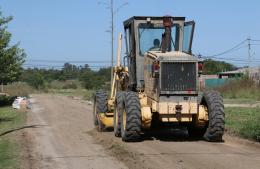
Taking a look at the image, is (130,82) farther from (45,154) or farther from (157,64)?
(45,154)

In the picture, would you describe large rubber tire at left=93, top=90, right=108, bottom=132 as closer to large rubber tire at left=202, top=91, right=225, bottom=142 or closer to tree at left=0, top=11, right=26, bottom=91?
large rubber tire at left=202, top=91, right=225, bottom=142

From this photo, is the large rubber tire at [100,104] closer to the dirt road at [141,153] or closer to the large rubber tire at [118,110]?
the dirt road at [141,153]

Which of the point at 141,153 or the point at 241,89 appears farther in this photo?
the point at 241,89

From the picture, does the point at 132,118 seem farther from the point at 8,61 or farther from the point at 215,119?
the point at 8,61

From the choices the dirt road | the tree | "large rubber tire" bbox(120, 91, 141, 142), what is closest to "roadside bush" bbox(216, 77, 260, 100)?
the tree

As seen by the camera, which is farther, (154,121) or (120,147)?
(154,121)

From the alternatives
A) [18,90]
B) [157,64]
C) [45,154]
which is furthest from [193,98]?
[18,90]

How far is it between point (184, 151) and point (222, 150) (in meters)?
0.92

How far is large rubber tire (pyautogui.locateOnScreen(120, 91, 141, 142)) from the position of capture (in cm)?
1480

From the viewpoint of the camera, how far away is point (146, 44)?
16578 mm

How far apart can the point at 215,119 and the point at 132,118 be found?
2.25 meters

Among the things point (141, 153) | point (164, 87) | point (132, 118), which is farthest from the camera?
point (164, 87)

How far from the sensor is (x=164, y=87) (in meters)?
15.0

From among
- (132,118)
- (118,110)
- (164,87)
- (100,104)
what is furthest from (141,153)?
(100,104)
